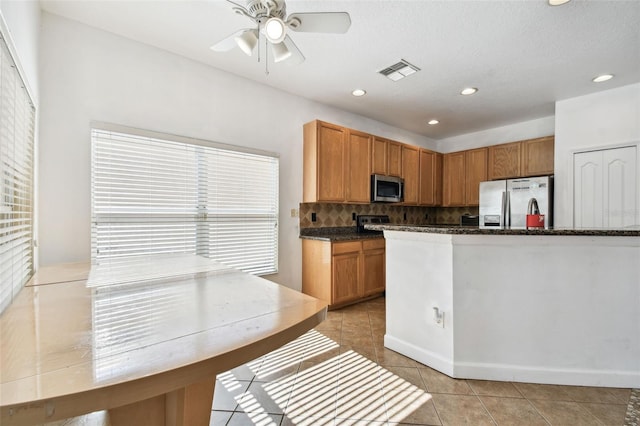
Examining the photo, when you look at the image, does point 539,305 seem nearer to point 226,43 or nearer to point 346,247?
point 346,247

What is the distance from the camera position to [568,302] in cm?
197

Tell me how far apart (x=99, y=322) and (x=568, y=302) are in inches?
104

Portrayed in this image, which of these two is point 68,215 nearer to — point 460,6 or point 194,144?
point 194,144

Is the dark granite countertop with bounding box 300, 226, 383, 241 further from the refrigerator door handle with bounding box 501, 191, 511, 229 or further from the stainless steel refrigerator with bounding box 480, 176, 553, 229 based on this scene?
the refrigerator door handle with bounding box 501, 191, 511, 229

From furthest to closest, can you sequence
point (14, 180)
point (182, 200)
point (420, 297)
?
point (182, 200) → point (420, 297) → point (14, 180)

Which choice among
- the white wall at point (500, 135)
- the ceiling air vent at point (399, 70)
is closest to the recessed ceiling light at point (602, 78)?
the white wall at point (500, 135)

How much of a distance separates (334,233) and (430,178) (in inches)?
89.1

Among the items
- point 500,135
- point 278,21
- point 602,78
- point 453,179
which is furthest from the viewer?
point 453,179

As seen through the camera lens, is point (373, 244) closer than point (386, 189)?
Yes

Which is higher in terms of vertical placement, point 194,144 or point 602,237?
point 194,144

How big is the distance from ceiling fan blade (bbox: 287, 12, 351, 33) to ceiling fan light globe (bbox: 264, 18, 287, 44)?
4.0 inches

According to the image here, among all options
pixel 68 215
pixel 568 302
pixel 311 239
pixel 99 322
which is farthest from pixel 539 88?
pixel 68 215

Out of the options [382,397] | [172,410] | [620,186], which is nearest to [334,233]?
[382,397]

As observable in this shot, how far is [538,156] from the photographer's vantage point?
419 centimetres
